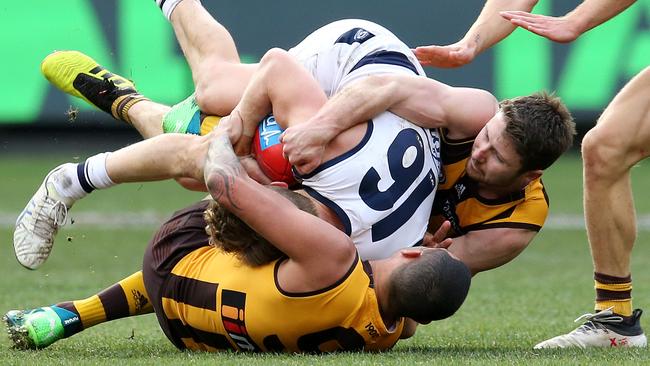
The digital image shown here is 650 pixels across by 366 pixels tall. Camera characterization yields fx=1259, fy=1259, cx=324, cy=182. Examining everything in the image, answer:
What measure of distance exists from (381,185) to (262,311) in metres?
0.73

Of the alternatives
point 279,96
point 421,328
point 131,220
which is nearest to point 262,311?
point 279,96

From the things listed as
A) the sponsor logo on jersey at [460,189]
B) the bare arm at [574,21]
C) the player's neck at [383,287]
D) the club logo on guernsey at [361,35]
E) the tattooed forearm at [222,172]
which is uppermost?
the bare arm at [574,21]

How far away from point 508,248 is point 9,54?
9.46m

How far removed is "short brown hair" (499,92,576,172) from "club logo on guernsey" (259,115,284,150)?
97 centimetres

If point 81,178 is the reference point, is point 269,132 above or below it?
above

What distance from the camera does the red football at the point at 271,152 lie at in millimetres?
5430

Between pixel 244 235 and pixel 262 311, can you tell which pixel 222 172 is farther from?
pixel 262 311

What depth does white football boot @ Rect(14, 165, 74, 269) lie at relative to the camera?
577cm

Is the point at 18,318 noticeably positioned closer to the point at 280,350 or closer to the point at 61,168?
the point at 61,168

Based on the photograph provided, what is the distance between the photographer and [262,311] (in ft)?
16.5

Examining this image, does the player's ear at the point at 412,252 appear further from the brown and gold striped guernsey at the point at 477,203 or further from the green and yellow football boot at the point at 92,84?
the green and yellow football boot at the point at 92,84

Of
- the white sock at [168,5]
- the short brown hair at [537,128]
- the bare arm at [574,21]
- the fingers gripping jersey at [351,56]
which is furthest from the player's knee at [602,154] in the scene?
the white sock at [168,5]

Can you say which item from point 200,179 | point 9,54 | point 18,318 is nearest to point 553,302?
point 200,179

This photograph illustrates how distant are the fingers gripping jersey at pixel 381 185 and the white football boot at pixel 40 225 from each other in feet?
4.18
